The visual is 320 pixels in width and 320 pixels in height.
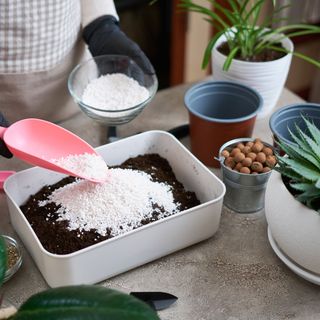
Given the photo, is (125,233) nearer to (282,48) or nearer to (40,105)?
(40,105)

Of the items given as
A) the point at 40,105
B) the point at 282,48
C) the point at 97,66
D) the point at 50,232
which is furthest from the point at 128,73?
the point at 50,232

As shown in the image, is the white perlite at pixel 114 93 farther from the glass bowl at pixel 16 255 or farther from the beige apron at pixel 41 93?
the glass bowl at pixel 16 255

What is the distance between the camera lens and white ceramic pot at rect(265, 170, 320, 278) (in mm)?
696

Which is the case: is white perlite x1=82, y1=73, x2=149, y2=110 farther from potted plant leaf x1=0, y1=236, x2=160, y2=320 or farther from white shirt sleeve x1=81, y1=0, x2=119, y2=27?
potted plant leaf x1=0, y1=236, x2=160, y2=320

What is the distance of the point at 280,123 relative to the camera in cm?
93

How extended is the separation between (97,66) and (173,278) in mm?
472

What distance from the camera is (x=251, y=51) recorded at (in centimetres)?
107

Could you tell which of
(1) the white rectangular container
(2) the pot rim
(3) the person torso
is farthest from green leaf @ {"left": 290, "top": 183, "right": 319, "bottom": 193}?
(3) the person torso

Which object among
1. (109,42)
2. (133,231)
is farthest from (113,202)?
(109,42)

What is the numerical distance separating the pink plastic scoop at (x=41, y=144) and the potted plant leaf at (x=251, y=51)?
323mm

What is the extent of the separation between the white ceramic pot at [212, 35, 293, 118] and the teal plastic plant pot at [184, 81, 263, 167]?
4cm

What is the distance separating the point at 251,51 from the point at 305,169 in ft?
1.40

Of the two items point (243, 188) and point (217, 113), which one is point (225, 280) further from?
point (217, 113)

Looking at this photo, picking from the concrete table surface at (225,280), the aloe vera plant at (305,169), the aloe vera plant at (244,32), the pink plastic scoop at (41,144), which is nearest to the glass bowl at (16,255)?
the concrete table surface at (225,280)
